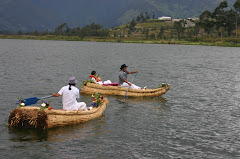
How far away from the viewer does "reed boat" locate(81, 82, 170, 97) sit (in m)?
25.8

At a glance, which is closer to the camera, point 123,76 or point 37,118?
point 37,118

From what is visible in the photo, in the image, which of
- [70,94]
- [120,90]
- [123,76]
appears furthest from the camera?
[120,90]

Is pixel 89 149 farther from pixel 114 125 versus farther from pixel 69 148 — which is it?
pixel 114 125

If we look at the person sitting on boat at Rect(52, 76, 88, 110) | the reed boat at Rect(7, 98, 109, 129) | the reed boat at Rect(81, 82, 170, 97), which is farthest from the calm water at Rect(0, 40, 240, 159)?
the person sitting on boat at Rect(52, 76, 88, 110)

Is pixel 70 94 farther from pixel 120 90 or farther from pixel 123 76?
pixel 120 90

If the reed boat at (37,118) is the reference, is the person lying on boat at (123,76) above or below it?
above

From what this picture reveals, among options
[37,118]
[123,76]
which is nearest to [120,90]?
[123,76]

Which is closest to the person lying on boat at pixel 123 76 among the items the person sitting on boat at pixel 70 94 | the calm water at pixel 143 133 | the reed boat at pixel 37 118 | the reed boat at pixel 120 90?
the reed boat at pixel 120 90

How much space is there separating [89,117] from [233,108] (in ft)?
39.1

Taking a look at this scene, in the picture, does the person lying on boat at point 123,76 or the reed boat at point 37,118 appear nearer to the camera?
the reed boat at point 37,118

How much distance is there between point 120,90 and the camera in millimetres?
26062

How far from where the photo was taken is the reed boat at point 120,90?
84.5 feet

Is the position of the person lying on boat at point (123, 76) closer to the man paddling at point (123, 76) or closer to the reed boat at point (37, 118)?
the man paddling at point (123, 76)

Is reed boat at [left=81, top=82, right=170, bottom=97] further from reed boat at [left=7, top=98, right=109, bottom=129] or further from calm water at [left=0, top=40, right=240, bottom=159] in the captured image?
reed boat at [left=7, top=98, right=109, bottom=129]
